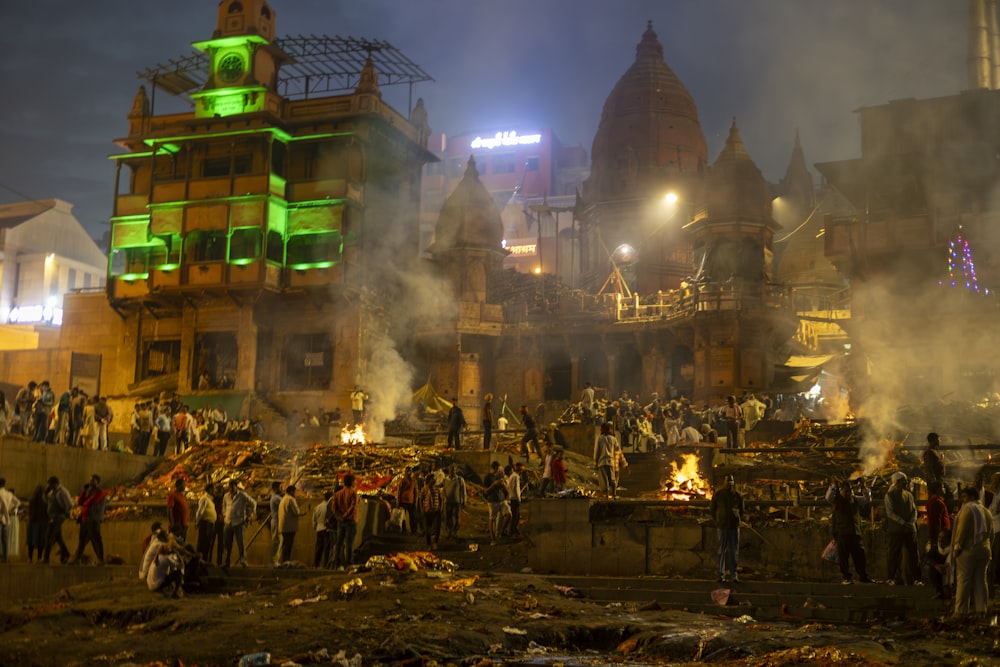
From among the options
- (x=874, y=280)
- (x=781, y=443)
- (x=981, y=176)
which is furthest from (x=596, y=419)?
(x=981, y=176)

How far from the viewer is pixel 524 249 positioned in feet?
239

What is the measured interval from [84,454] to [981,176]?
88.8 ft

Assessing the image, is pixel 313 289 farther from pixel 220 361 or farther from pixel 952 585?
pixel 952 585

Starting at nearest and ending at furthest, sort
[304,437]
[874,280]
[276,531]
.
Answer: [276,531] < [304,437] < [874,280]

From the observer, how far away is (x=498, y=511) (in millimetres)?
18453

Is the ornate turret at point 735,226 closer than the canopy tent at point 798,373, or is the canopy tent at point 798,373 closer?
the canopy tent at point 798,373

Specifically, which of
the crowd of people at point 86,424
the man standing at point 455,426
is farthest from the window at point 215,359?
the man standing at point 455,426

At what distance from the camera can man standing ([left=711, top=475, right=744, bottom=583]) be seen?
14.4m

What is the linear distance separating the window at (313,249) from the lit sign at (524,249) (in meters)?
29.3

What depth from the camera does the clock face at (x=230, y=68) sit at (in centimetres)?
4547

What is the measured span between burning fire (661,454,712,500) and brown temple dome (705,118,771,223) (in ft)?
63.7

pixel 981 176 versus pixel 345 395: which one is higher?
pixel 981 176

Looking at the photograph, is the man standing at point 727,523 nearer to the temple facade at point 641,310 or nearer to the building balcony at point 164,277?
the temple facade at point 641,310

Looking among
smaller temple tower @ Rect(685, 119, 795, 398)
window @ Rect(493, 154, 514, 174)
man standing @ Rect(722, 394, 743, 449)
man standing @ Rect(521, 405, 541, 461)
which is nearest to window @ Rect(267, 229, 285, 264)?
smaller temple tower @ Rect(685, 119, 795, 398)
